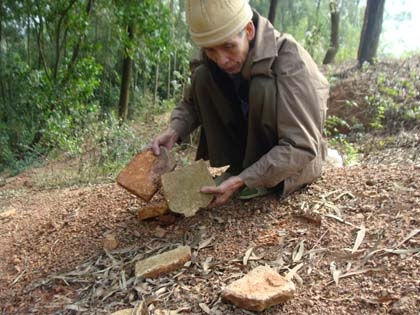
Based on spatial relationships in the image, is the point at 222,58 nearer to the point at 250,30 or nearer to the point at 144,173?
the point at 250,30

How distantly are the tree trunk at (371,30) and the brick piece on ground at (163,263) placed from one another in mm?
5990

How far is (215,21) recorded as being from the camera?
1.86 meters

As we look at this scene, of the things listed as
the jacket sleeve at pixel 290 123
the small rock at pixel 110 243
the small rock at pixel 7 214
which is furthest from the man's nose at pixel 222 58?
the small rock at pixel 7 214

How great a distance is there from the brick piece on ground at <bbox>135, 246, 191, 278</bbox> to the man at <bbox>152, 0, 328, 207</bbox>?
0.98 feet

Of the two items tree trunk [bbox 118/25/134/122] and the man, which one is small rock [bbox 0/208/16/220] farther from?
tree trunk [bbox 118/25/134/122]

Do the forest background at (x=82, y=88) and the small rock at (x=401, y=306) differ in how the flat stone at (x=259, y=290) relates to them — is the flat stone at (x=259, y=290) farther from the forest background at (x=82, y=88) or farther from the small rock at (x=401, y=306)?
the forest background at (x=82, y=88)

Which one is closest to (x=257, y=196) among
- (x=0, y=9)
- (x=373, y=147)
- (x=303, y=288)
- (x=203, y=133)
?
(x=203, y=133)

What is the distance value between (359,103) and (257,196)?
394 cm

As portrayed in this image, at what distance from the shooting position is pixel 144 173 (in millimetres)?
2258

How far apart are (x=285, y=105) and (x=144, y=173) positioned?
786mm

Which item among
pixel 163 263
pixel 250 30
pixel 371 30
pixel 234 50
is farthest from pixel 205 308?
pixel 371 30

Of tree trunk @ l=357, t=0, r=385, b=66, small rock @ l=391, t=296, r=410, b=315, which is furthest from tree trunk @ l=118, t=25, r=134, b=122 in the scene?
small rock @ l=391, t=296, r=410, b=315

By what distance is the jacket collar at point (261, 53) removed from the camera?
2000 mm

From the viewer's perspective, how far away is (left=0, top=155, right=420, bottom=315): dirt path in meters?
1.59
